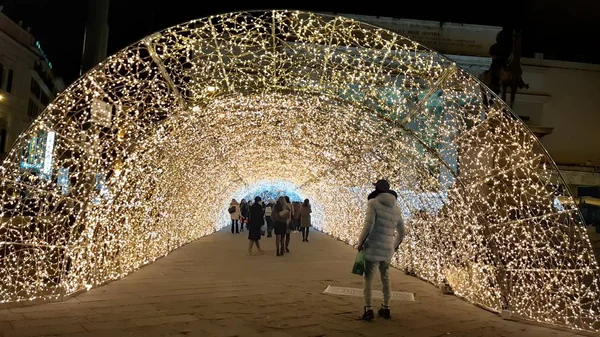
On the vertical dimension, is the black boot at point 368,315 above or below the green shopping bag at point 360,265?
below

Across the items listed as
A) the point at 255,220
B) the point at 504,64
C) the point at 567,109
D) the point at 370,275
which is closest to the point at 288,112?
the point at 255,220

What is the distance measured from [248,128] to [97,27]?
Result: 4638 mm

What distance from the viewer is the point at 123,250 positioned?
892 cm

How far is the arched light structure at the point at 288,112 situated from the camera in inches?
266

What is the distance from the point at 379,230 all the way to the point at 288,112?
5322 millimetres

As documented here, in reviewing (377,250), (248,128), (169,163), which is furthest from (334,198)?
(377,250)

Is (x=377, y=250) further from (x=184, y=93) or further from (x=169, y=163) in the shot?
(x=169, y=163)

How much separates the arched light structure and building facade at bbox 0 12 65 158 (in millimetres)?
30606

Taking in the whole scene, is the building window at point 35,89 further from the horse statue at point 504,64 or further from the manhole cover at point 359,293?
the manhole cover at point 359,293

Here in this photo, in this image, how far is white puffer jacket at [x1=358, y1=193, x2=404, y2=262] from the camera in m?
6.12

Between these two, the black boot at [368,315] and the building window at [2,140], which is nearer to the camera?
the black boot at [368,315]

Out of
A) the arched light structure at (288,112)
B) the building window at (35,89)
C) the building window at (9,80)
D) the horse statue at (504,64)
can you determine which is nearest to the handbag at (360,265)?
the arched light structure at (288,112)

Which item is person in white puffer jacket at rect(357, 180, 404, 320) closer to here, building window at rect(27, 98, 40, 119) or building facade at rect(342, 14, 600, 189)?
building facade at rect(342, 14, 600, 189)

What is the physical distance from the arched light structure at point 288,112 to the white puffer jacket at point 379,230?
1.68 metres
